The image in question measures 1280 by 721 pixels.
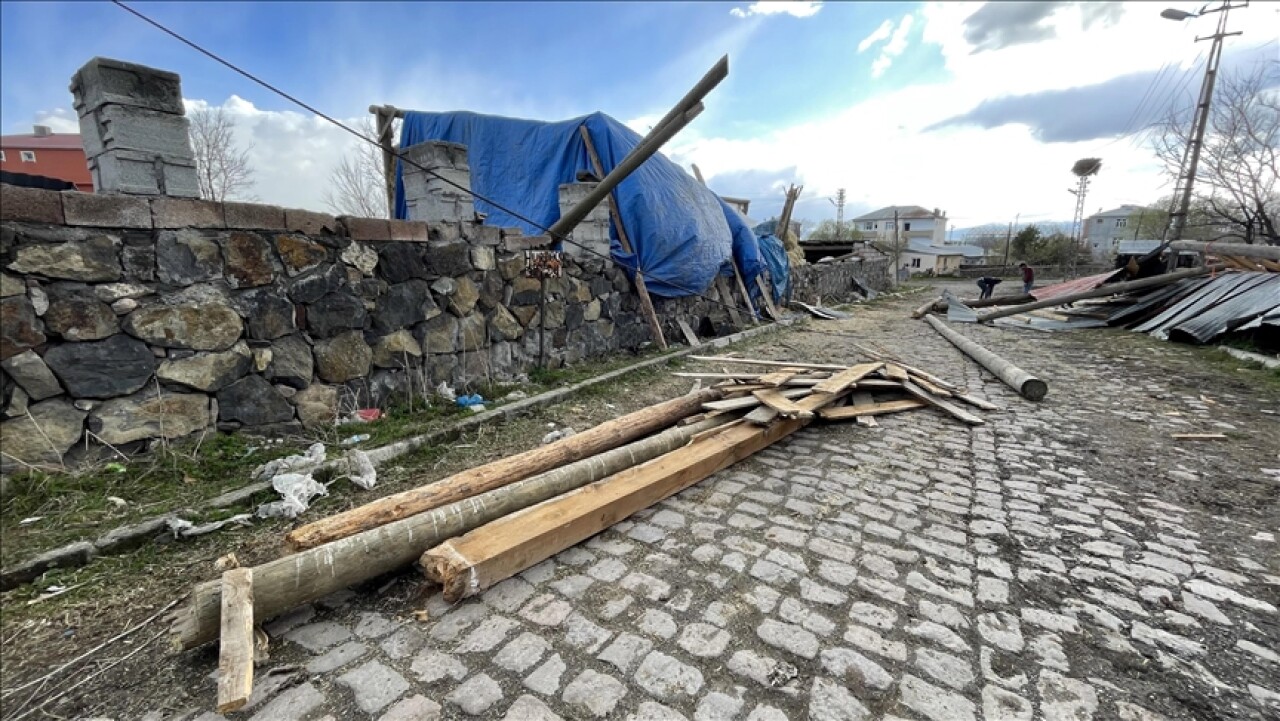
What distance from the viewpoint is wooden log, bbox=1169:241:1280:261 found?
8.66 meters

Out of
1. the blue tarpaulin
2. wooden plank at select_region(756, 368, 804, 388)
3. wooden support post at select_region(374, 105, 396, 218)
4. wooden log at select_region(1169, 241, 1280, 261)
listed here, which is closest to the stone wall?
the blue tarpaulin

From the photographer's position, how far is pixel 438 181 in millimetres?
5180

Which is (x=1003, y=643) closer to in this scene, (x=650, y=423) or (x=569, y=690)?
(x=569, y=690)

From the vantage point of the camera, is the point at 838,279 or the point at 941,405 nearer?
the point at 941,405

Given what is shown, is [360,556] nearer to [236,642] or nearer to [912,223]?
[236,642]

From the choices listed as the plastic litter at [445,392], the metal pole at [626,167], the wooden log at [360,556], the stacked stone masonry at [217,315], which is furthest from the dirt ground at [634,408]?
the metal pole at [626,167]

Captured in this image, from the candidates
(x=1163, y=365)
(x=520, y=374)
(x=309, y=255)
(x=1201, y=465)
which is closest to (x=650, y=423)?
(x=520, y=374)

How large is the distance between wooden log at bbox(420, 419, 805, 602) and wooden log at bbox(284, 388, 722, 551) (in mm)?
399

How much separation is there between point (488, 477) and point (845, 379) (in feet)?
12.4

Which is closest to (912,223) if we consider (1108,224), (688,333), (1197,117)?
(1108,224)

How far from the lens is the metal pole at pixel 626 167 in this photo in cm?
516

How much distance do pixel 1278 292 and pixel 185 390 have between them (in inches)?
519

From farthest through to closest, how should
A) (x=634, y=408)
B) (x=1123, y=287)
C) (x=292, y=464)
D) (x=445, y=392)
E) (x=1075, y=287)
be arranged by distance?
(x=1075, y=287)
(x=1123, y=287)
(x=634, y=408)
(x=445, y=392)
(x=292, y=464)

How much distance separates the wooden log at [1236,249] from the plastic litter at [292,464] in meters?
14.0
